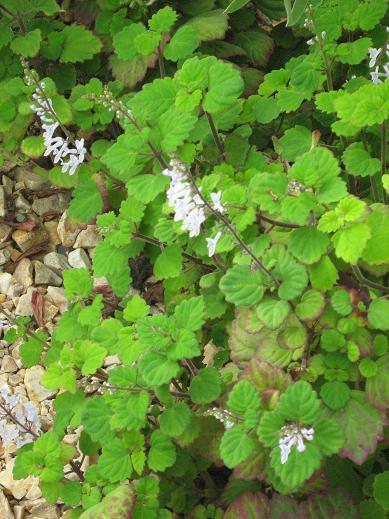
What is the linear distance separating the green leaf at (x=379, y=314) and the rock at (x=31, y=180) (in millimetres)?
1924

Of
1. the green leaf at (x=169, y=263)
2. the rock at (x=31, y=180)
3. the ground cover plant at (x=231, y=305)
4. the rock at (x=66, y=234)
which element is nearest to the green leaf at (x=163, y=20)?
the ground cover plant at (x=231, y=305)

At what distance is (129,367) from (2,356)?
115 centimetres

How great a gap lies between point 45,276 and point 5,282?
0.55 feet

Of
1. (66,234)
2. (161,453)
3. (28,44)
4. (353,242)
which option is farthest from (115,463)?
(28,44)

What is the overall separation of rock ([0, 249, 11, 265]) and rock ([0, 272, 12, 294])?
61mm

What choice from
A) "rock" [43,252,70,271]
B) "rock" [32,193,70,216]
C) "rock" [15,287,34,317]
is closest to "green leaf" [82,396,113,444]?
"rock" [15,287,34,317]

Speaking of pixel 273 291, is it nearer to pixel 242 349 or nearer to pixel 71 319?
pixel 242 349

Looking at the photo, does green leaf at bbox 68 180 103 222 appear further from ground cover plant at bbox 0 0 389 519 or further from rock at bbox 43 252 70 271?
rock at bbox 43 252 70 271

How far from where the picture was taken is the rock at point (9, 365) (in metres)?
2.58

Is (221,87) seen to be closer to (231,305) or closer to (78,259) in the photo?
(231,305)

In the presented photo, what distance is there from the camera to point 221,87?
177cm

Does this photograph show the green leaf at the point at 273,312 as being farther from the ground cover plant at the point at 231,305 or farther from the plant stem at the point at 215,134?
the plant stem at the point at 215,134

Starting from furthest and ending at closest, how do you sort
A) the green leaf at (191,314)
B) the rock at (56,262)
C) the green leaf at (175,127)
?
the rock at (56,262)
the green leaf at (175,127)
the green leaf at (191,314)

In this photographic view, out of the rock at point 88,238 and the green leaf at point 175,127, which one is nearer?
the green leaf at point 175,127
